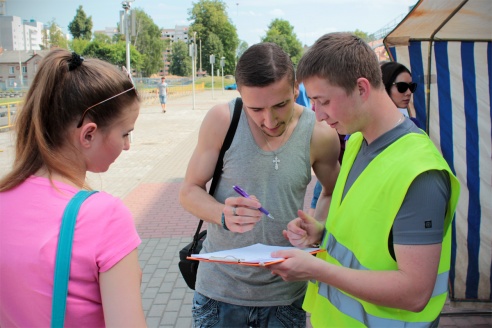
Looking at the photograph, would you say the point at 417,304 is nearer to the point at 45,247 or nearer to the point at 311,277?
the point at 311,277

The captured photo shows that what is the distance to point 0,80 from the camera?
98000 millimetres

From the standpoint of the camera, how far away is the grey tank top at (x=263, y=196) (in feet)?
6.47

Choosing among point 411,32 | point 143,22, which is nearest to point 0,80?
point 143,22

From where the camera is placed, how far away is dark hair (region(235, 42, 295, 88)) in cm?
189

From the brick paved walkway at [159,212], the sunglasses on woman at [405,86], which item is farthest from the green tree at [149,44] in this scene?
the sunglasses on woman at [405,86]

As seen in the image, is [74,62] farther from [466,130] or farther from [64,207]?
[466,130]

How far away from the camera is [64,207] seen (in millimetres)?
1114

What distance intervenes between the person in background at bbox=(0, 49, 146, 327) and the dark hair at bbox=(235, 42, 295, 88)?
70 centimetres

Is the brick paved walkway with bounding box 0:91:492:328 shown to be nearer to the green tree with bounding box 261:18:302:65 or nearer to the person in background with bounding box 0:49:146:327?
the person in background with bounding box 0:49:146:327

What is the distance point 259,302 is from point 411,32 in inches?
97.4

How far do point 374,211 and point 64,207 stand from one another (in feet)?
2.87

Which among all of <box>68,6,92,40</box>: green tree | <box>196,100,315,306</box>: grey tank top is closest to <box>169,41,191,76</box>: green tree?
<box>68,6,92,40</box>: green tree

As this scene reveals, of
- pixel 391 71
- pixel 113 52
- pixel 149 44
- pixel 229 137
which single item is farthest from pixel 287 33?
pixel 229 137

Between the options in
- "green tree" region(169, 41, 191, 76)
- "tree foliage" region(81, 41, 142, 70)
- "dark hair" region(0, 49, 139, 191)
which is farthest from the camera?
"green tree" region(169, 41, 191, 76)
